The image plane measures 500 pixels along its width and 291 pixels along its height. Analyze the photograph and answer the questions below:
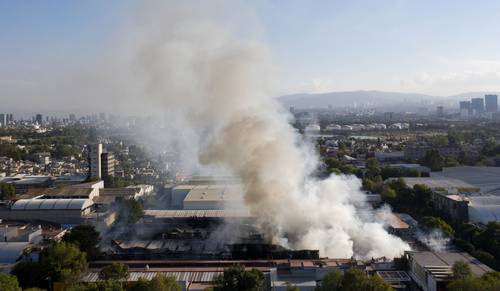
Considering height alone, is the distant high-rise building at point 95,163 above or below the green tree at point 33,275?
above

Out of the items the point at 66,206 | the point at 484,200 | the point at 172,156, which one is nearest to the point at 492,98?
the point at 172,156

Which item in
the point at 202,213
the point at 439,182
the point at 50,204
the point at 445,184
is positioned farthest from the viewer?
the point at 439,182

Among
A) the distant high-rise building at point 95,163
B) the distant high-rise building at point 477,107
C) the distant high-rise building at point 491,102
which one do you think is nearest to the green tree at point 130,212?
the distant high-rise building at point 95,163

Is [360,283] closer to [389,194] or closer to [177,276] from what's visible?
[177,276]

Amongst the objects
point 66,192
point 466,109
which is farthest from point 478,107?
point 66,192

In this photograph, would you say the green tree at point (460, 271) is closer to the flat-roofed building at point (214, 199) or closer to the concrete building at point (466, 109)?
the flat-roofed building at point (214, 199)

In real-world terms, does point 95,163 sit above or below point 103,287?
above

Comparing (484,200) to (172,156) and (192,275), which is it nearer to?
(192,275)
